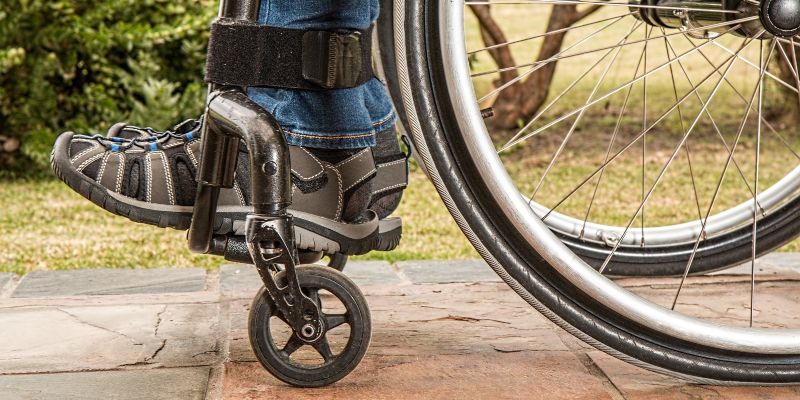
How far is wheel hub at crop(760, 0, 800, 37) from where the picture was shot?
132cm

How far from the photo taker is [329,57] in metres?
1.34

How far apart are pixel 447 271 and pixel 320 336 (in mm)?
775

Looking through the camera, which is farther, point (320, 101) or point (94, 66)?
point (94, 66)

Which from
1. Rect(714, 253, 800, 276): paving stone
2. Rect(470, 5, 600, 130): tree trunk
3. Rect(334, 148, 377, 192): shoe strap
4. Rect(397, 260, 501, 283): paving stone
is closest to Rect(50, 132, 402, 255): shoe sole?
Rect(334, 148, 377, 192): shoe strap

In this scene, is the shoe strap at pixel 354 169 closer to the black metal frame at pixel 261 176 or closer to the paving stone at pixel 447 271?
the black metal frame at pixel 261 176

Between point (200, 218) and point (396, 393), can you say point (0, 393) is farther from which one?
point (396, 393)

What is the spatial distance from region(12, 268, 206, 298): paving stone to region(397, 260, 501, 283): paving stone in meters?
0.39

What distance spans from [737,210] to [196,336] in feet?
3.08

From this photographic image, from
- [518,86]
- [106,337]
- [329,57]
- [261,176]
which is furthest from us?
[518,86]

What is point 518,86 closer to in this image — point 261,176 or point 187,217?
point 187,217

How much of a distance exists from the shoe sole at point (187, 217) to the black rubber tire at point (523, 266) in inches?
8.4

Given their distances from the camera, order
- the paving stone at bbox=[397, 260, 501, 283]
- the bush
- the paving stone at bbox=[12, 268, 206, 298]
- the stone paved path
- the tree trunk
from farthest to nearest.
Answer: the tree trunk
the bush
the paving stone at bbox=[397, 260, 501, 283]
the paving stone at bbox=[12, 268, 206, 298]
the stone paved path

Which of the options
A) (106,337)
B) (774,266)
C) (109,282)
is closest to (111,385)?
(106,337)

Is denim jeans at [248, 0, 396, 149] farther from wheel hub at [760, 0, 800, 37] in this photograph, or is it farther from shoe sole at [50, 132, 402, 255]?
wheel hub at [760, 0, 800, 37]
